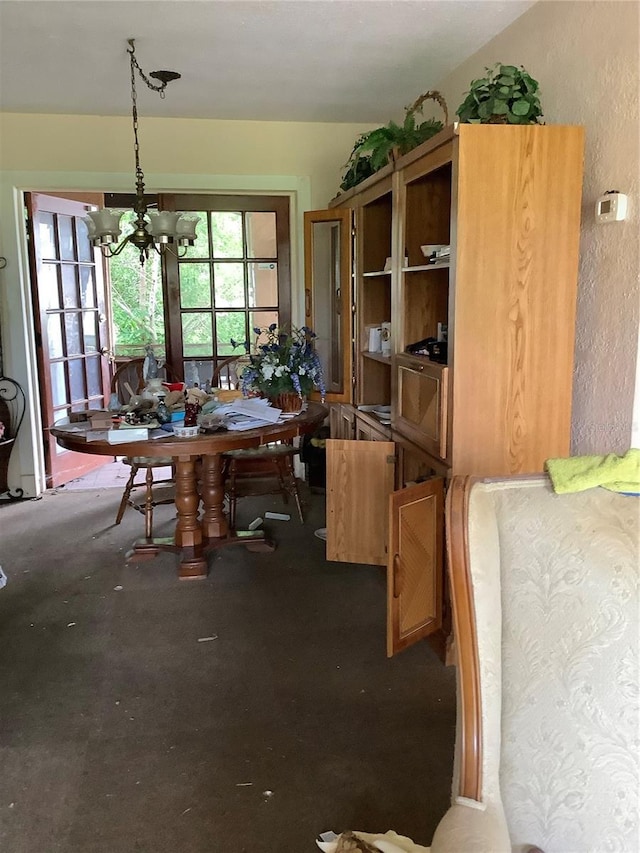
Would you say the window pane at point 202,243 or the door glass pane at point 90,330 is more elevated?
the window pane at point 202,243

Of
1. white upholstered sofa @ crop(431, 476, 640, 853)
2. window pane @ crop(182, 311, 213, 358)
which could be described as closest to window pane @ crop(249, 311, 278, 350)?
window pane @ crop(182, 311, 213, 358)

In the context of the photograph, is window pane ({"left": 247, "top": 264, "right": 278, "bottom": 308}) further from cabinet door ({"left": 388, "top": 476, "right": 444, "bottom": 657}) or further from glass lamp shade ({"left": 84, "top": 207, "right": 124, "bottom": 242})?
cabinet door ({"left": 388, "top": 476, "right": 444, "bottom": 657})

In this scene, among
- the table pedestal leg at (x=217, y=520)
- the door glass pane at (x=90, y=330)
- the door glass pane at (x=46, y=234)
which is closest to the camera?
the table pedestal leg at (x=217, y=520)

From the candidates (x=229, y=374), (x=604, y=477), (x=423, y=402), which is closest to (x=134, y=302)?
(x=229, y=374)

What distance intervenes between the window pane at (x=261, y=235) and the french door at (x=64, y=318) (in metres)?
Result: 1.37

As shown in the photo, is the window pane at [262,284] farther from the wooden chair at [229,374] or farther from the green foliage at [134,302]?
the green foliage at [134,302]

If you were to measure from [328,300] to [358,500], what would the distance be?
1553mm

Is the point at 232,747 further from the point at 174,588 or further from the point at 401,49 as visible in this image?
the point at 401,49

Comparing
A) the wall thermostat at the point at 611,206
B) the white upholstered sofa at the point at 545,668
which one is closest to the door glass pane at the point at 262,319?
the wall thermostat at the point at 611,206

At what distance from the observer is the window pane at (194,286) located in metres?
4.74

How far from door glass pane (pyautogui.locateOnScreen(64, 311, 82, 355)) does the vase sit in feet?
7.44

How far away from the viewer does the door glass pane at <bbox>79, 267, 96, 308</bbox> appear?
520cm

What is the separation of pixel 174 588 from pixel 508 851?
2.39 metres

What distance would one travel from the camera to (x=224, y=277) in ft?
15.7
